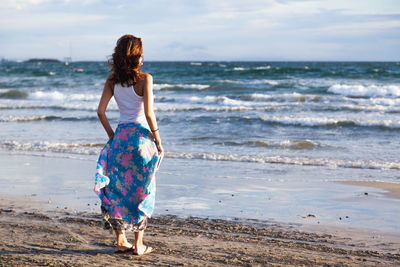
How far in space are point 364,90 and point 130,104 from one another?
21717 millimetres

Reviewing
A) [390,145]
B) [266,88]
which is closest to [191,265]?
[390,145]

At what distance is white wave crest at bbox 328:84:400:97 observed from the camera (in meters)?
22.8

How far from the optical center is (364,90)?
23484 millimetres

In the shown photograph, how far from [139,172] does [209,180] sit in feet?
10.7

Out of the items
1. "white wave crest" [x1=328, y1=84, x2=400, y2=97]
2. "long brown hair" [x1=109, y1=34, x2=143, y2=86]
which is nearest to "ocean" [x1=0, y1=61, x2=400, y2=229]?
"white wave crest" [x1=328, y1=84, x2=400, y2=97]

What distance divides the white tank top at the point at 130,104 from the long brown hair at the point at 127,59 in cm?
7

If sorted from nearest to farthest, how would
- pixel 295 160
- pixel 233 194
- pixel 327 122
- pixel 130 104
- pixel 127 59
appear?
pixel 127 59 → pixel 130 104 → pixel 233 194 → pixel 295 160 → pixel 327 122

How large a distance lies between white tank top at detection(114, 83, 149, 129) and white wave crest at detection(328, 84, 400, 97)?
20.6 m

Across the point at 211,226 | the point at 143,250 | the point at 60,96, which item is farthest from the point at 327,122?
the point at 60,96

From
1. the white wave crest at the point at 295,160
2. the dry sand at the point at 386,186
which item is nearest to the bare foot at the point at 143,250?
the dry sand at the point at 386,186

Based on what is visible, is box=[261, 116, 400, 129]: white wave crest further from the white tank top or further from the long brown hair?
the long brown hair

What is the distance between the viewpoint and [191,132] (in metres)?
12.1

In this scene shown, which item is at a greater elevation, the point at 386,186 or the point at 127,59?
the point at 127,59

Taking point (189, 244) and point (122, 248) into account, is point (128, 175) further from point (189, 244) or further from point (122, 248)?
point (189, 244)
